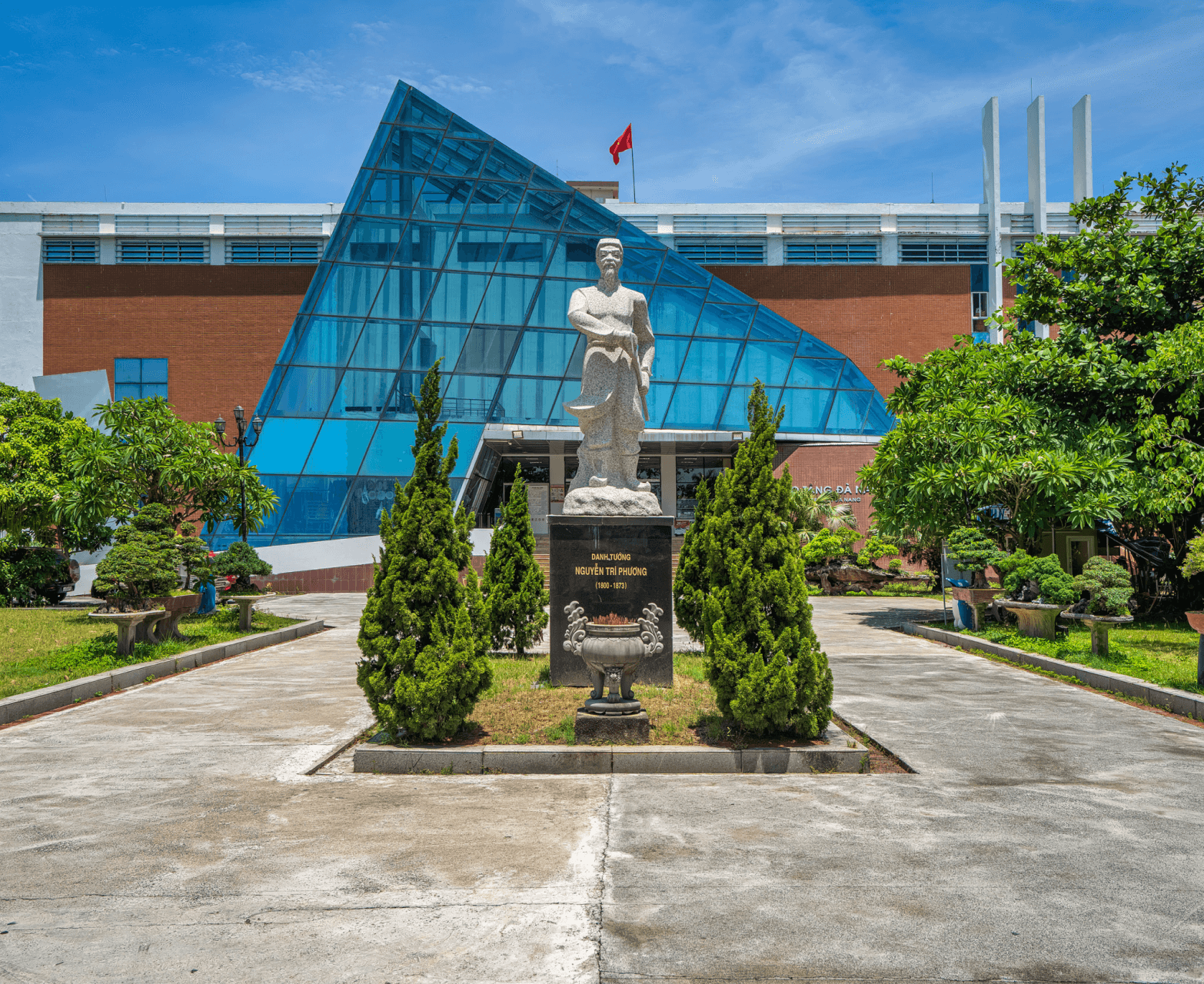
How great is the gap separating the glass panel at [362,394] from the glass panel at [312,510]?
2797mm

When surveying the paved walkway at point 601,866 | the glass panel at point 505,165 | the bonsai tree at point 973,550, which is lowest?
the paved walkway at point 601,866

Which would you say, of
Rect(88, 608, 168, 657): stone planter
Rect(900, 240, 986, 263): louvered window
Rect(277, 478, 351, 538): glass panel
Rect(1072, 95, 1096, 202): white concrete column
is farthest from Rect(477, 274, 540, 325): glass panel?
Rect(1072, 95, 1096, 202): white concrete column

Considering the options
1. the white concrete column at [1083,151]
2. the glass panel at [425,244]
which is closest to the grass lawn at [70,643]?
the glass panel at [425,244]

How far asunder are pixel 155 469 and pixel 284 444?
520 inches

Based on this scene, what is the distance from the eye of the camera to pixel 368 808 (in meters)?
6.10

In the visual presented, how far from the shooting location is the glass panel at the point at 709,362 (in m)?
35.0

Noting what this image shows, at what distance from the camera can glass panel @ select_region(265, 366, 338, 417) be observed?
3225cm

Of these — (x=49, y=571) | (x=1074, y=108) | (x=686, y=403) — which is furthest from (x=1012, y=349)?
(x=1074, y=108)

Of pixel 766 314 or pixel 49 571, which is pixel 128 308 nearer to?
pixel 49 571

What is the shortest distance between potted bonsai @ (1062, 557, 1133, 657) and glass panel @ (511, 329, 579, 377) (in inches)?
912

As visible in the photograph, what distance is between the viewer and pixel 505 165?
113ft

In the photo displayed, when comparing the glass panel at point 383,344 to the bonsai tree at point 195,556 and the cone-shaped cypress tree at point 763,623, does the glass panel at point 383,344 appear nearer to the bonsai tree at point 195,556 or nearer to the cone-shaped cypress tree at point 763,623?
the bonsai tree at point 195,556

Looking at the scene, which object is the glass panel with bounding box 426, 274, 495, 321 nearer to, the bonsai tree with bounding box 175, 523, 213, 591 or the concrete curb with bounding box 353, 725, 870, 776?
the bonsai tree with bounding box 175, 523, 213, 591

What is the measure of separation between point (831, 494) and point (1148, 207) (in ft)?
51.2
